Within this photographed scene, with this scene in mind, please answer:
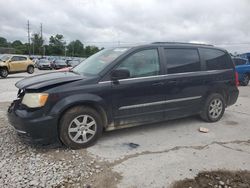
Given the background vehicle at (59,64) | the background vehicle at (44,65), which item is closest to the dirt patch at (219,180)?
the background vehicle at (44,65)

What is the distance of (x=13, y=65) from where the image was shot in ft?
59.4

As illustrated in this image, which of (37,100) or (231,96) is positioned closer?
(37,100)

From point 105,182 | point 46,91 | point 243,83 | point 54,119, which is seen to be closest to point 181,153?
point 105,182

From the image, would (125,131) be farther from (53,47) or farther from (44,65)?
(53,47)

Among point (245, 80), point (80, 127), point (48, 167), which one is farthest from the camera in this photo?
point (245, 80)

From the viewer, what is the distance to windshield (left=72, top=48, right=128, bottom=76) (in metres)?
4.25

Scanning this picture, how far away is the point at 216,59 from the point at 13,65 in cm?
1636

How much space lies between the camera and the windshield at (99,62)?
4248 millimetres

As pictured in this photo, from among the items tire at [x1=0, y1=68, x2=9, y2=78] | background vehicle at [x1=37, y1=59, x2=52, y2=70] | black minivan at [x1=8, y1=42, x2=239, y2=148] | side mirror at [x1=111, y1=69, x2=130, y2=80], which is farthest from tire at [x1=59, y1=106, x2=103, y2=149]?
background vehicle at [x1=37, y1=59, x2=52, y2=70]

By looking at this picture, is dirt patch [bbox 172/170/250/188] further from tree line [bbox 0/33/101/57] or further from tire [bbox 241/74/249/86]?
tree line [bbox 0/33/101/57]

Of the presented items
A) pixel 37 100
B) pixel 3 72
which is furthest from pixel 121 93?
pixel 3 72

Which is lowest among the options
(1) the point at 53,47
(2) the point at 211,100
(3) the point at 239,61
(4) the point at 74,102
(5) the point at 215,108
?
(5) the point at 215,108

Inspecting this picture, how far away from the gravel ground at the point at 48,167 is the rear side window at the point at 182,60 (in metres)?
2.35

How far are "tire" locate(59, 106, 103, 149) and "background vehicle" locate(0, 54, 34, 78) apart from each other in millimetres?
15322
